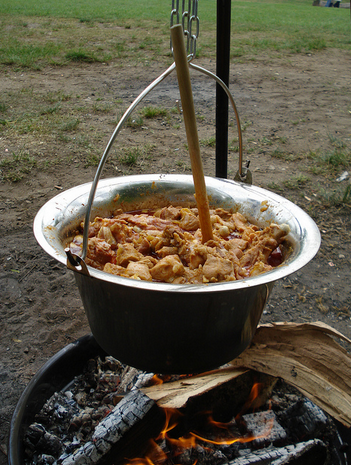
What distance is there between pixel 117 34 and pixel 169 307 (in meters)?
13.2

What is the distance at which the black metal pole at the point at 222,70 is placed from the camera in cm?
235

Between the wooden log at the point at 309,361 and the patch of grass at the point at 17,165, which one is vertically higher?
the wooden log at the point at 309,361

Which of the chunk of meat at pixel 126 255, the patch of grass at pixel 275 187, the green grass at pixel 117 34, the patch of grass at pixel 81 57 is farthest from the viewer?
the green grass at pixel 117 34

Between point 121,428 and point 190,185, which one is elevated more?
point 190,185

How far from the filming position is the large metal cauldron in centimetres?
135

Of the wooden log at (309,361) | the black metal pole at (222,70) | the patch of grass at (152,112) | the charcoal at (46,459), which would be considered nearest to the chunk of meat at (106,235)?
the wooden log at (309,361)

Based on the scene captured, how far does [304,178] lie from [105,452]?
4045 millimetres

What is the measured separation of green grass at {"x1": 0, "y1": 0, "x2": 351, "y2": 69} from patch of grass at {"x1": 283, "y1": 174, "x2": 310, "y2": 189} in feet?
21.4

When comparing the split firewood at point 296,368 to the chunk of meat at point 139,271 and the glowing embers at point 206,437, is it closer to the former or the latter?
the glowing embers at point 206,437

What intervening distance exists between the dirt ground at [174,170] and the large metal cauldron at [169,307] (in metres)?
1.05

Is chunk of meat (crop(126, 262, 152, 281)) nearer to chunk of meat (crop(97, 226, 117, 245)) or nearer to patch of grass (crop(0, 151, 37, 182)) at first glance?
chunk of meat (crop(97, 226, 117, 245))

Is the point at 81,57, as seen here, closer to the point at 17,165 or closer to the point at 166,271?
the point at 17,165

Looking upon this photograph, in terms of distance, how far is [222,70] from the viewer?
2.56 m

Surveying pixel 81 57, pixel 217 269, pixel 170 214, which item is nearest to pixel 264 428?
pixel 217 269
